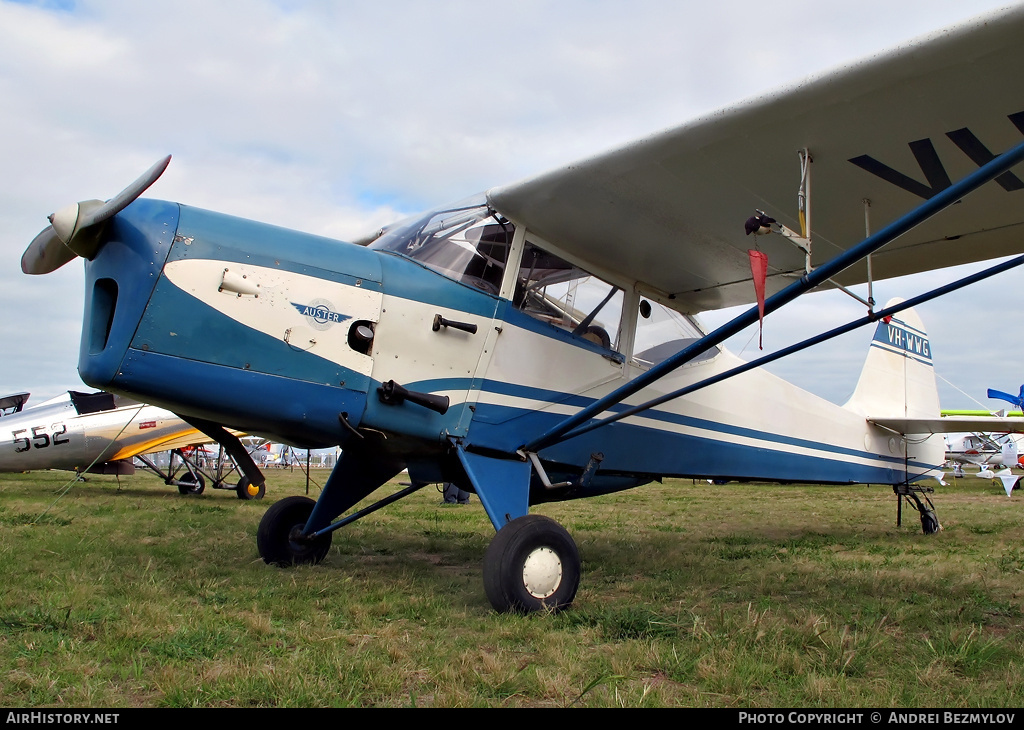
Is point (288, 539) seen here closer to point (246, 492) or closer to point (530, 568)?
point (530, 568)

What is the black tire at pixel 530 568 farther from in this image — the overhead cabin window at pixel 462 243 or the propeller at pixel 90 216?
the propeller at pixel 90 216

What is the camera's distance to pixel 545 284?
4859 mm

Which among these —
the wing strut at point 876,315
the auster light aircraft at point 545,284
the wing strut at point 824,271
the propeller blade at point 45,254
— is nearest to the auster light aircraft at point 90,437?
the propeller blade at point 45,254

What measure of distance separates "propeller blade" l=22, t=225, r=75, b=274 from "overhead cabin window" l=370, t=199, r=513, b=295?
182 cm

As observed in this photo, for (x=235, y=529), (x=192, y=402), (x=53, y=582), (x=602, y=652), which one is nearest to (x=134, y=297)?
(x=192, y=402)

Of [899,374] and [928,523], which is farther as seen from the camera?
[899,374]

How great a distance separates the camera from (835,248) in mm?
4723

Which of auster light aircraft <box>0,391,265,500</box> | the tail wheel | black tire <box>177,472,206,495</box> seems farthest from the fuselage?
black tire <box>177,472,206,495</box>

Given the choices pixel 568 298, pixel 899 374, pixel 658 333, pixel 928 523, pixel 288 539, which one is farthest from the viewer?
pixel 899 374

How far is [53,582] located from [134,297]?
1876 mm

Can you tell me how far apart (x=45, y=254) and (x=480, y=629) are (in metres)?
3.21

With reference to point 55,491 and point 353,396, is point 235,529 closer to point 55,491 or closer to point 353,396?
point 353,396

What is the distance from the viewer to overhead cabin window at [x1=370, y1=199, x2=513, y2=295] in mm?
4457

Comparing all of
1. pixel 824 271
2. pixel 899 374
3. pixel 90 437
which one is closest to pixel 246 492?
pixel 90 437
